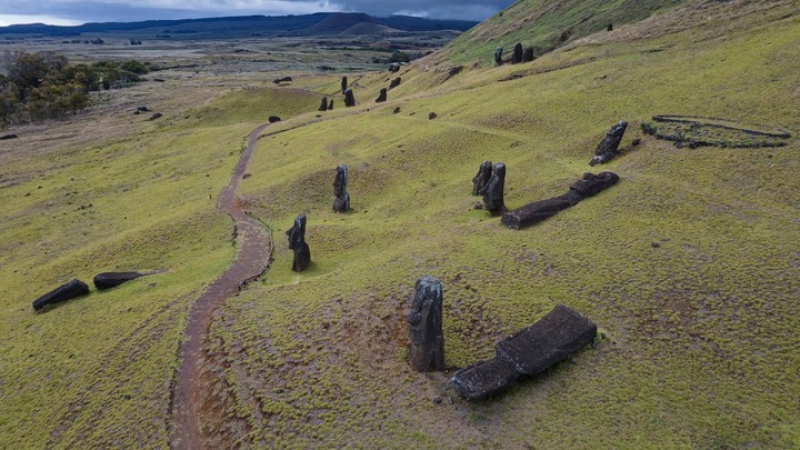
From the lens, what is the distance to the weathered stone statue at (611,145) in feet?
122

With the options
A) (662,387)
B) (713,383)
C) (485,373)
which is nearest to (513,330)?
(485,373)

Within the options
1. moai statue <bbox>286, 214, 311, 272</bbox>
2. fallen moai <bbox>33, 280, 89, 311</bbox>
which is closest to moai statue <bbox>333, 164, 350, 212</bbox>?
moai statue <bbox>286, 214, 311, 272</bbox>

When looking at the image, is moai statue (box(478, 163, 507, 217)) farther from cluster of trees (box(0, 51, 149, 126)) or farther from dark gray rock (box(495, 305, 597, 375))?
cluster of trees (box(0, 51, 149, 126))

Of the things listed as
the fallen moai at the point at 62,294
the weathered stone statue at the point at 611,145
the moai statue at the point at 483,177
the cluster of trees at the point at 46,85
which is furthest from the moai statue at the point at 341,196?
the cluster of trees at the point at 46,85

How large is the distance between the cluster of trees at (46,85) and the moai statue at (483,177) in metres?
110

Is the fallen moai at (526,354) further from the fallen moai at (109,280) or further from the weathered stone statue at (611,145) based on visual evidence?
the fallen moai at (109,280)

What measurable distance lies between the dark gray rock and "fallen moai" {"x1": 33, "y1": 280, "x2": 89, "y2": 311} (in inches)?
1027

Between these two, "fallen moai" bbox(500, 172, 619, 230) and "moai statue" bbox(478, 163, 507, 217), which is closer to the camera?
"fallen moai" bbox(500, 172, 619, 230)

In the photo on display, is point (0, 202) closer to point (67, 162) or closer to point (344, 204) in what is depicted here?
point (67, 162)

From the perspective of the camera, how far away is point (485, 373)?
17406mm

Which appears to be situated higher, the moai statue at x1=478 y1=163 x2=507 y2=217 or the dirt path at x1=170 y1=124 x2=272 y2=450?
the moai statue at x1=478 y1=163 x2=507 y2=217

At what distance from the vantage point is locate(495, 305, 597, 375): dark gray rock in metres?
17.5

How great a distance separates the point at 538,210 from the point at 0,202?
2368 inches

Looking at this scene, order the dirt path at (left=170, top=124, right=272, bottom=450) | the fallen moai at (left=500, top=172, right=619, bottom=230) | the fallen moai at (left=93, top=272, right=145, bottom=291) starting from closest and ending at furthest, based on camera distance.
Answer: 1. the dirt path at (left=170, top=124, right=272, bottom=450)
2. the fallen moai at (left=500, top=172, right=619, bottom=230)
3. the fallen moai at (left=93, top=272, right=145, bottom=291)
